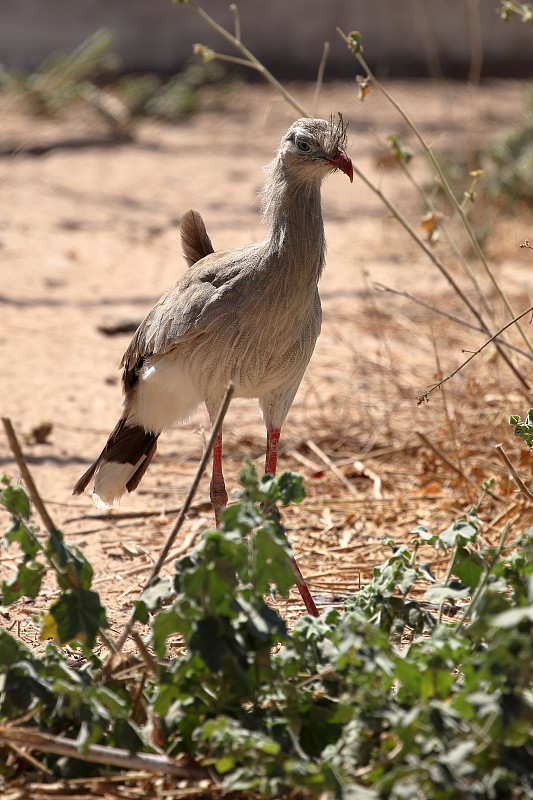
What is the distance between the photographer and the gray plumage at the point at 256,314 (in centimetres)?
271

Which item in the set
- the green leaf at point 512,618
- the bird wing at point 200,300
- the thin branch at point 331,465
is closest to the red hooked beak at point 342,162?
the bird wing at point 200,300

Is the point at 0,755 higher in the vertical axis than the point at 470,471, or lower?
higher

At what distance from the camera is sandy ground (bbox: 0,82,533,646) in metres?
3.34

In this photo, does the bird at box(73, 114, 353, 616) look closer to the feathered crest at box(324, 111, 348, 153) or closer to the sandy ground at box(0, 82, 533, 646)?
the feathered crest at box(324, 111, 348, 153)

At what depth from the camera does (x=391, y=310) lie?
18.7 ft

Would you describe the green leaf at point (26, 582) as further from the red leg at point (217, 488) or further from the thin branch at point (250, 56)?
the thin branch at point (250, 56)

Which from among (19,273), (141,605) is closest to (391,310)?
(19,273)

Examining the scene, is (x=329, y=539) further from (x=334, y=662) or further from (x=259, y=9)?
(x=259, y=9)

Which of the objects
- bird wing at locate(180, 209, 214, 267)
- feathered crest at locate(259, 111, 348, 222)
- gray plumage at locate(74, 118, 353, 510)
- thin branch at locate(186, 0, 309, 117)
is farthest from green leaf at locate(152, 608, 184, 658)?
bird wing at locate(180, 209, 214, 267)

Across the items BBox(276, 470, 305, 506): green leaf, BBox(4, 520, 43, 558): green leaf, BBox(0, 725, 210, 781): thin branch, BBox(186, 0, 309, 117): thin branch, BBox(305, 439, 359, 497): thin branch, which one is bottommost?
BBox(305, 439, 359, 497): thin branch

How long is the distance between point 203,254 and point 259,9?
29.5 feet

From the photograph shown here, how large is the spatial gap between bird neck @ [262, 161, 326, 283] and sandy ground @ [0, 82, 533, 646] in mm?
570

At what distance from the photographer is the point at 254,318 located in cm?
274

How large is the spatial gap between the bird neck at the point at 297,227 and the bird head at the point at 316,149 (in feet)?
0.13
